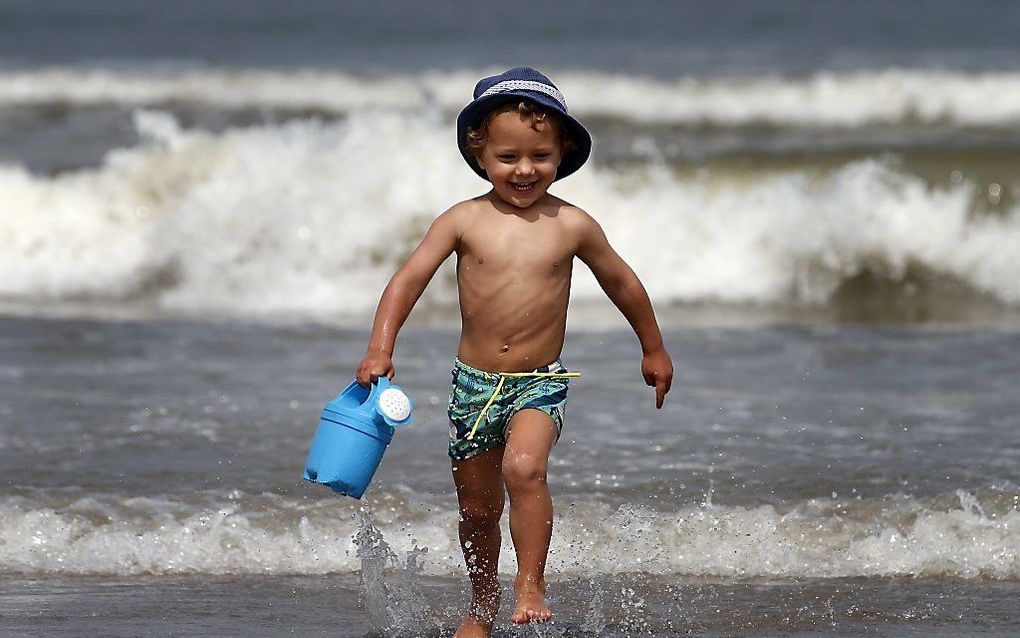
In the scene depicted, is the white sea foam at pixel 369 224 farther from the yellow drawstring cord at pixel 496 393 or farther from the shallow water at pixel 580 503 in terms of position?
the yellow drawstring cord at pixel 496 393

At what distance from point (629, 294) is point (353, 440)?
79 cm

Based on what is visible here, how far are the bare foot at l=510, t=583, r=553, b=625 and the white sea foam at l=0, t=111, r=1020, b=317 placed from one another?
18.2 feet

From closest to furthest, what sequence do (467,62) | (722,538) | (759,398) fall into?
(722,538) → (759,398) → (467,62)

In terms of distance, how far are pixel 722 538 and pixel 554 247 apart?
1254 millimetres

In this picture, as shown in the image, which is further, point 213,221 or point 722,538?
point 213,221

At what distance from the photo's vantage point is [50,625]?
3631 millimetres

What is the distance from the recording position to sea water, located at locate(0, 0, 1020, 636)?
406cm

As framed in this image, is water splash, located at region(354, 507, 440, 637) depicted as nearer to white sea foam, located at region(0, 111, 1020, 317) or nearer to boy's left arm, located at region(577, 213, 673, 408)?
boy's left arm, located at region(577, 213, 673, 408)

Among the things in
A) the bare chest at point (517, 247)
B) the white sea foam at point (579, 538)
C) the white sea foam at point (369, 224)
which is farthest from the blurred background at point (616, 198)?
the bare chest at point (517, 247)

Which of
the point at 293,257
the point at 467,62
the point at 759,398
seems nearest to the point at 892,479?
the point at 759,398

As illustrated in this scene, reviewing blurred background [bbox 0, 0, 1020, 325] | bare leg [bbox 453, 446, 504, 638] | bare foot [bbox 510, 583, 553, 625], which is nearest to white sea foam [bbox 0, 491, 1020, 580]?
bare leg [bbox 453, 446, 504, 638]

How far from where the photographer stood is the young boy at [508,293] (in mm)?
3395

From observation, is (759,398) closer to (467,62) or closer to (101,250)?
(101,250)

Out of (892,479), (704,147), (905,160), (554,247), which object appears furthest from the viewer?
(704,147)
